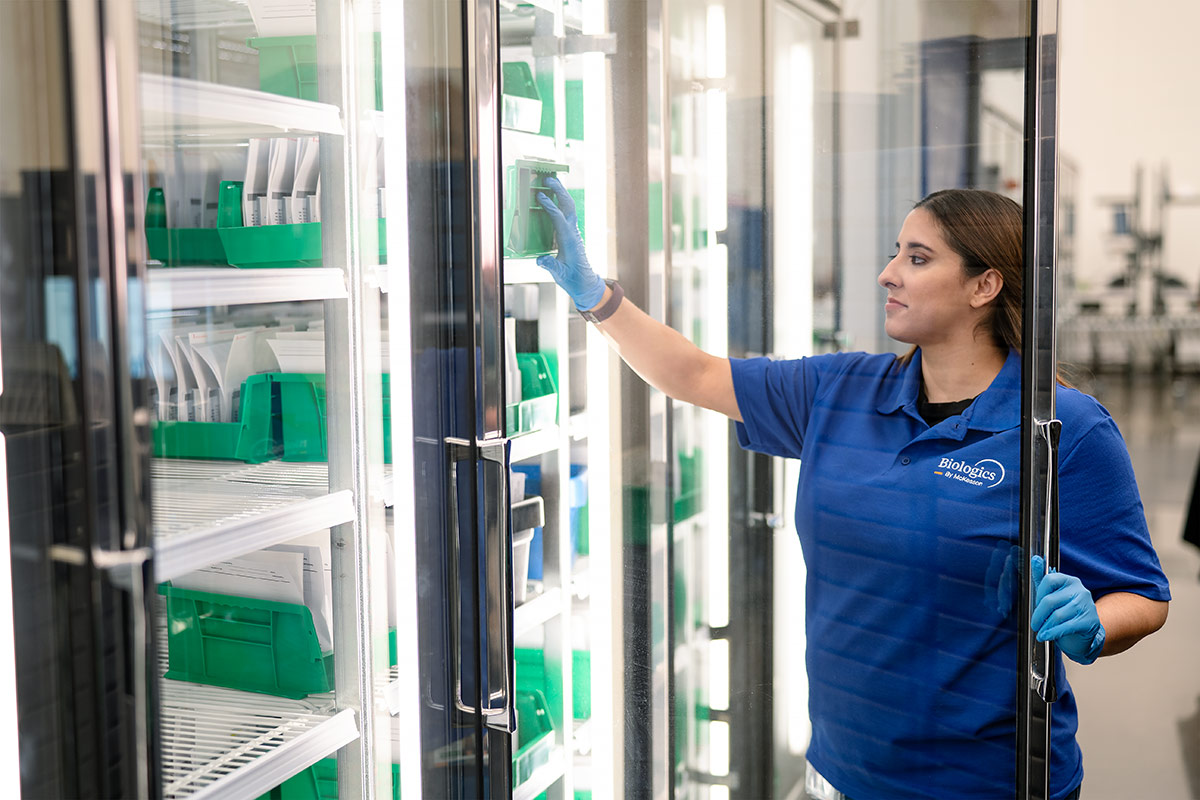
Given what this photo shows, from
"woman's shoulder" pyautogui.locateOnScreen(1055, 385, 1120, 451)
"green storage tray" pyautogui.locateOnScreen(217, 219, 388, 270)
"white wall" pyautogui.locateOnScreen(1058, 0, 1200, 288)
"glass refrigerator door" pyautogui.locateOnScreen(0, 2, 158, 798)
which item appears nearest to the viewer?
"glass refrigerator door" pyautogui.locateOnScreen(0, 2, 158, 798)

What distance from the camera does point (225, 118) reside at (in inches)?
61.0

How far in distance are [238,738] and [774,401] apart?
3.58 ft

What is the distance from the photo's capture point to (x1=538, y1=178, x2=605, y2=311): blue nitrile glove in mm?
1919

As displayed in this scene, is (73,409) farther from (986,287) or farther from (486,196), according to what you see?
(986,287)

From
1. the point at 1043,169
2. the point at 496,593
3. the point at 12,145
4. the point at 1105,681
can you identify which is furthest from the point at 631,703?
the point at 1105,681

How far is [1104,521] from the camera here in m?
1.74

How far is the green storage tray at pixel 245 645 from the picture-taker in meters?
1.54

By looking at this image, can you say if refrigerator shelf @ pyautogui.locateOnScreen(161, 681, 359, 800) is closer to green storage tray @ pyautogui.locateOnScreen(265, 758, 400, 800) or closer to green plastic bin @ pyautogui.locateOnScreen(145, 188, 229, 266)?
green storage tray @ pyautogui.locateOnScreen(265, 758, 400, 800)

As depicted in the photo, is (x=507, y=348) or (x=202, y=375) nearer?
(x=202, y=375)

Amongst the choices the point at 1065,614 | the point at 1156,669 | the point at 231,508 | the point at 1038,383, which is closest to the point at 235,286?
the point at 231,508

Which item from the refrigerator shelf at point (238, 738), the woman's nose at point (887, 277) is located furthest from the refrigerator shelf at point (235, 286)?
the woman's nose at point (887, 277)

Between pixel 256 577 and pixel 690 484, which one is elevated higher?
pixel 690 484

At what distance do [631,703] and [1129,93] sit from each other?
3.65 m

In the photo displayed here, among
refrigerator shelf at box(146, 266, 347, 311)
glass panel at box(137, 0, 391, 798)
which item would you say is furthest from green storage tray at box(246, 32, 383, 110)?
refrigerator shelf at box(146, 266, 347, 311)
